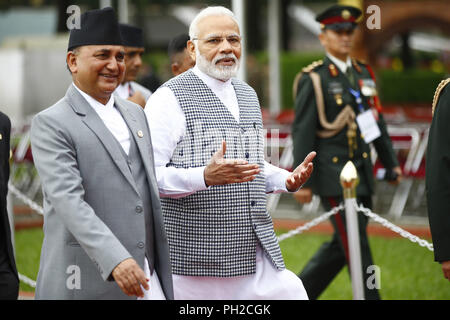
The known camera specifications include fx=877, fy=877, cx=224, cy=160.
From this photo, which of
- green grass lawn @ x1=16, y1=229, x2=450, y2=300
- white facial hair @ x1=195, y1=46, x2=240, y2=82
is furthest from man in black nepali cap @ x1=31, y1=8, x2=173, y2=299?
green grass lawn @ x1=16, y1=229, x2=450, y2=300

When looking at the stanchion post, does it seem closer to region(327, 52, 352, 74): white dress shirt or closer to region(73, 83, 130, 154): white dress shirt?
region(327, 52, 352, 74): white dress shirt

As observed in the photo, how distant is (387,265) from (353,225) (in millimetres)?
3225

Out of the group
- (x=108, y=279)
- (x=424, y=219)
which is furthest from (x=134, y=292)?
(x=424, y=219)

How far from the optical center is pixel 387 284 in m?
8.09

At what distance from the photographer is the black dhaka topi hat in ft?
13.0

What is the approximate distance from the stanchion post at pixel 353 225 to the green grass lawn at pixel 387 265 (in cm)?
153

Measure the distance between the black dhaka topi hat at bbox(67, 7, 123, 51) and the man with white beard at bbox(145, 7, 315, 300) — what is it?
61cm

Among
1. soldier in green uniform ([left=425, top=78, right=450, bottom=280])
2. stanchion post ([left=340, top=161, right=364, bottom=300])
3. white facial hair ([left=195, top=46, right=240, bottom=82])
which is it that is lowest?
stanchion post ([left=340, top=161, right=364, bottom=300])

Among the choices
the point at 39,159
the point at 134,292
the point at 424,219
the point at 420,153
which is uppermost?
the point at 39,159

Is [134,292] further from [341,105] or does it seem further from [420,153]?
[420,153]

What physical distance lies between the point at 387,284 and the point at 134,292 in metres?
4.92

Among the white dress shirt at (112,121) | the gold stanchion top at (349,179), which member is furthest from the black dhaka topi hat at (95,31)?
the gold stanchion top at (349,179)

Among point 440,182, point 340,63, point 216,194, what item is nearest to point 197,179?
point 216,194

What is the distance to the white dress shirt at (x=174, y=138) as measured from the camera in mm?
4287
